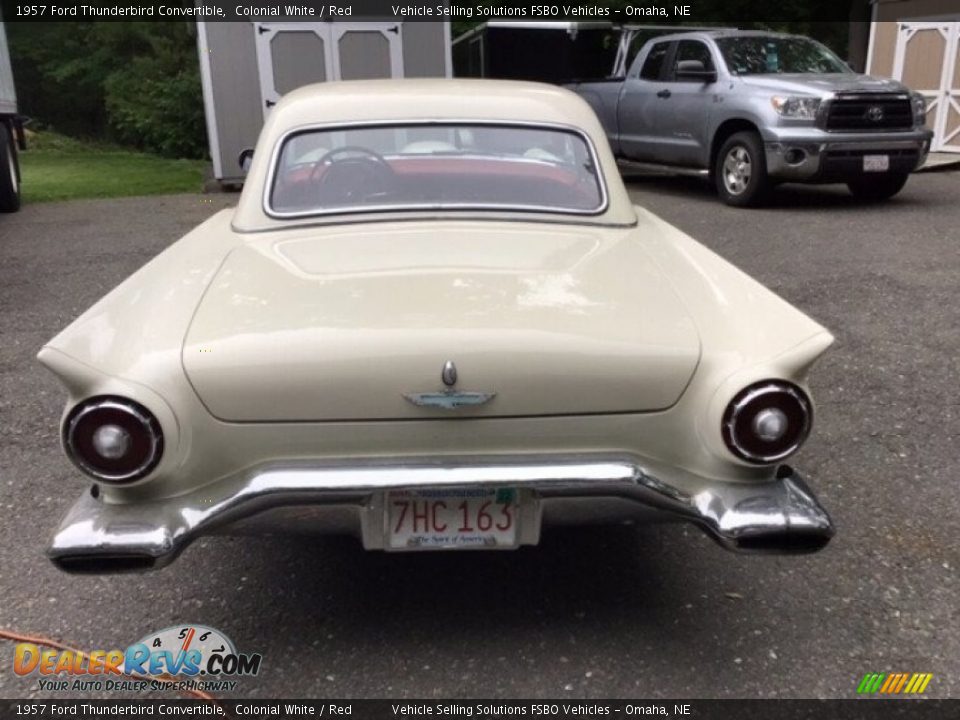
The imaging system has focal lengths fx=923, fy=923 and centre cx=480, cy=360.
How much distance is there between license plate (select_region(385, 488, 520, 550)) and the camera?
7.82 feet

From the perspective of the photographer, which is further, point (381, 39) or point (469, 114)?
point (381, 39)

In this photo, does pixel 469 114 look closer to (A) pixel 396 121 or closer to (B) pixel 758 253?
(A) pixel 396 121

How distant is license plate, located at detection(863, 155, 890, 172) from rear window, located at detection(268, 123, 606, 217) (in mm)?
6886

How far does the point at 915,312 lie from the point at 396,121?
3.97 m

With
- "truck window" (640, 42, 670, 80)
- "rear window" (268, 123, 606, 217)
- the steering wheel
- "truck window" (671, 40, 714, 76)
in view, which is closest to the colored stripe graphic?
"rear window" (268, 123, 606, 217)

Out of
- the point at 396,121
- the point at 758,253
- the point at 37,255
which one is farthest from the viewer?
the point at 37,255

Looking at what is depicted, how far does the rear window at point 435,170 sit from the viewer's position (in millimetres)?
3447

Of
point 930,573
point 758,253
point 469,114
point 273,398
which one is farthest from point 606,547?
point 758,253

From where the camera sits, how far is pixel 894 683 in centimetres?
252

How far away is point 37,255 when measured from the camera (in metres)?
8.41

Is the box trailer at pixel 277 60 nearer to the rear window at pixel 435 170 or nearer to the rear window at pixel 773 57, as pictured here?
the rear window at pixel 773 57

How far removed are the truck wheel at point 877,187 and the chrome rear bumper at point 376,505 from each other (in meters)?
8.82

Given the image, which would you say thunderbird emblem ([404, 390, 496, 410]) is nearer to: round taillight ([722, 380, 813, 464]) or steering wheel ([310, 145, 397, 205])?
round taillight ([722, 380, 813, 464])

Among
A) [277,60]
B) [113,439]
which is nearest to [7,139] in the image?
[277,60]
